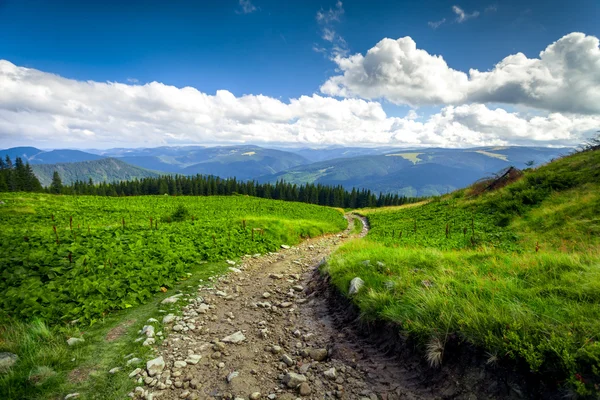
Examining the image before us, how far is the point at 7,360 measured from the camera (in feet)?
15.6

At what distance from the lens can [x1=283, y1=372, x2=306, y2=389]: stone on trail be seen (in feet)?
15.2

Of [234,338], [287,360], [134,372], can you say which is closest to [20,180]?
[134,372]

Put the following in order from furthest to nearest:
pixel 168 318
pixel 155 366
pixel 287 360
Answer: pixel 168 318, pixel 287 360, pixel 155 366

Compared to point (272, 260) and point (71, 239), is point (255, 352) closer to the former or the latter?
point (272, 260)

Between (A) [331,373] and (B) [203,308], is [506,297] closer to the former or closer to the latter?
(A) [331,373]

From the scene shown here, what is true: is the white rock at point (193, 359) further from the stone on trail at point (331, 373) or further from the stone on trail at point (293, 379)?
the stone on trail at point (331, 373)

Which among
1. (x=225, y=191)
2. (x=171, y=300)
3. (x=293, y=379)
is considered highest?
(x=293, y=379)

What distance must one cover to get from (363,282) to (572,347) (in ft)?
14.1

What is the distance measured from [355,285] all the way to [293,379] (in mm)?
3078

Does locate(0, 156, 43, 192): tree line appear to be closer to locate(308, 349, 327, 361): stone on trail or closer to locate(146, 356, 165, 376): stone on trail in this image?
locate(146, 356, 165, 376): stone on trail

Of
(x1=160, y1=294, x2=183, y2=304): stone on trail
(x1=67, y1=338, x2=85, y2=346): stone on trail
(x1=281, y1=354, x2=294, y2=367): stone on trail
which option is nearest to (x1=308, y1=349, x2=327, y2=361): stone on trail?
(x1=281, y1=354, x2=294, y2=367): stone on trail

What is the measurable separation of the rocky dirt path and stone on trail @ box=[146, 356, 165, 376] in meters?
0.02

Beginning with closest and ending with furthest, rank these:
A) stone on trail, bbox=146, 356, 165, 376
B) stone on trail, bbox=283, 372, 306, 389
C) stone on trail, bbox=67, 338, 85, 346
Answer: stone on trail, bbox=283, 372, 306, 389 < stone on trail, bbox=146, 356, 165, 376 < stone on trail, bbox=67, 338, 85, 346

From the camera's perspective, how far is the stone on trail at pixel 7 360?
15.2 ft
